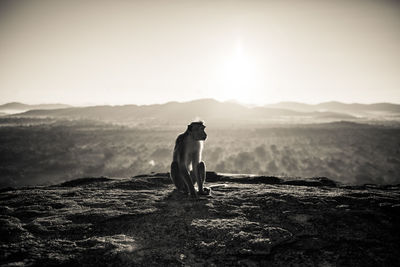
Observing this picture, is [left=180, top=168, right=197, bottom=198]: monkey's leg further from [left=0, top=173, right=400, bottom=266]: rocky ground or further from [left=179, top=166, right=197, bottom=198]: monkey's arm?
[left=0, top=173, right=400, bottom=266]: rocky ground

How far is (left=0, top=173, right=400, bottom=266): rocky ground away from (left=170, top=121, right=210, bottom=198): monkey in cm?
46

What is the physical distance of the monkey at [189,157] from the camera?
5539mm

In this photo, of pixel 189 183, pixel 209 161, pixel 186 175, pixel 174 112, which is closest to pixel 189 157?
pixel 186 175

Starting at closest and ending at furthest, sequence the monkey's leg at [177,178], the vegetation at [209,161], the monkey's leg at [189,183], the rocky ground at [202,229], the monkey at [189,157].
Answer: the rocky ground at [202,229]
the monkey's leg at [189,183]
the monkey at [189,157]
the monkey's leg at [177,178]
the vegetation at [209,161]

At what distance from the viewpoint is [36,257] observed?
2.98m

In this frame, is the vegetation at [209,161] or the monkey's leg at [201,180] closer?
the monkey's leg at [201,180]

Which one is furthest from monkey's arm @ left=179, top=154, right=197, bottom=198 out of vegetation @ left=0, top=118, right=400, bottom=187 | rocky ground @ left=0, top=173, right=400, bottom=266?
vegetation @ left=0, top=118, right=400, bottom=187

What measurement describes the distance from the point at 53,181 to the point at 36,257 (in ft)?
63.8

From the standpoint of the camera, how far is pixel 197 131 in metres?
5.64

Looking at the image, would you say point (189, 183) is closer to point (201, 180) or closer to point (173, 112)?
point (201, 180)

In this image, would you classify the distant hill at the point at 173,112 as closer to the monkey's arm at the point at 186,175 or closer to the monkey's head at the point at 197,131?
the monkey's head at the point at 197,131

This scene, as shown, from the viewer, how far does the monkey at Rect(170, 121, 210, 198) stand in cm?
554

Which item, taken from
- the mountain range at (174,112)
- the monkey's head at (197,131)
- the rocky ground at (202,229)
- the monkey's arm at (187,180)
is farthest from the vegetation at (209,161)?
the mountain range at (174,112)

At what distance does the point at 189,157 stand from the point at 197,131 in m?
0.61
